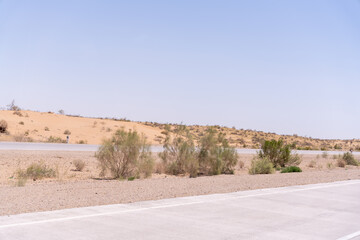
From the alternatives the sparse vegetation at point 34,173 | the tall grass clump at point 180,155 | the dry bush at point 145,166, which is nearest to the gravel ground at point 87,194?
the dry bush at point 145,166

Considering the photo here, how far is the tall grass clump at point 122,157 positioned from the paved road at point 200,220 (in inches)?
349

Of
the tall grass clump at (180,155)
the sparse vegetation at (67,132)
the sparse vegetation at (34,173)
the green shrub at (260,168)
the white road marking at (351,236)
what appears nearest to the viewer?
the white road marking at (351,236)

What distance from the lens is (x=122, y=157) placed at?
22016 millimetres

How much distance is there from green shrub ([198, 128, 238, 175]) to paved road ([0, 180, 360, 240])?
40.1 feet

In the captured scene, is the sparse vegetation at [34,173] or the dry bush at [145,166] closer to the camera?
the sparse vegetation at [34,173]

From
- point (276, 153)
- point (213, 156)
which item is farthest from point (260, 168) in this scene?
point (276, 153)

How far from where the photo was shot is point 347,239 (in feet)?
28.7

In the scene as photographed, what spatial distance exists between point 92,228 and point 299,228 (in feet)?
14.3

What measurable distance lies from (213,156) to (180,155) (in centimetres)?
213

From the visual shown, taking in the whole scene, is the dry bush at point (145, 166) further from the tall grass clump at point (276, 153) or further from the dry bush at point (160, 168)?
the tall grass clump at point (276, 153)

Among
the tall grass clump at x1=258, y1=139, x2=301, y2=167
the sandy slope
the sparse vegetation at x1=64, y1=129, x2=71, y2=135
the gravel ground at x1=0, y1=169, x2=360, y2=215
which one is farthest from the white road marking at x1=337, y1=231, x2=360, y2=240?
the sparse vegetation at x1=64, y1=129, x2=71, y2=135

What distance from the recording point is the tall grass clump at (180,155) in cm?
2514

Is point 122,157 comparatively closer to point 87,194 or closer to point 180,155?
point 180,155

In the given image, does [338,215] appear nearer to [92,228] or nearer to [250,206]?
[250,206]
